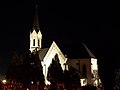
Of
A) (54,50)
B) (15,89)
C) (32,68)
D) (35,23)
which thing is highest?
(35,23)

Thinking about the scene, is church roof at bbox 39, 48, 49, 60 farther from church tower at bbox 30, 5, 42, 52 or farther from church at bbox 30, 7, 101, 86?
church tower at bbox 30, 5, 42, 52

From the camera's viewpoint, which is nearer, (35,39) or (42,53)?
(42,53)

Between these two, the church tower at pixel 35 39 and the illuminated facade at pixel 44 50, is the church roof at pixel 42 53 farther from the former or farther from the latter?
the church tower at pixel 35 39

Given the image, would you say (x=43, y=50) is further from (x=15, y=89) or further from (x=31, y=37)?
(x=15, y=89)

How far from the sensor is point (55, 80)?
Answer: 52.2 m

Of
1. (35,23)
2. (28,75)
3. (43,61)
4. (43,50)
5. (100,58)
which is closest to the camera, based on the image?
(100,58)

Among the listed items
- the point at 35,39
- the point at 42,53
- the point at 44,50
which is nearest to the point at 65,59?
the point at 44,50

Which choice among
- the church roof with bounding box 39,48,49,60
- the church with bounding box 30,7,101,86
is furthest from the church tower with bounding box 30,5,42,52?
the church roof with bounding box 39,48,49,60

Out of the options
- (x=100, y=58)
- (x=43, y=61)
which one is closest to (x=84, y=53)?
(x=43, y=61)

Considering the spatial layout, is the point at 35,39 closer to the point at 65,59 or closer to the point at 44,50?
the point at 44,50

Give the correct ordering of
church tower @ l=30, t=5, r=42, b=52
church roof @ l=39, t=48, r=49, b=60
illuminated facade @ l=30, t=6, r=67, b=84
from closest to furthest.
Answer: illuminated facade @ l=30, t=6, r=67, b=84 < church roof @ l=39, t=48, r=49, b=60 < church tower @ l=30, t=5, r=42, b=52

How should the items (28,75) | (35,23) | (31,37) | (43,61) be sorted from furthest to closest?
(35,23), (31,37), (43,61), (28,75)

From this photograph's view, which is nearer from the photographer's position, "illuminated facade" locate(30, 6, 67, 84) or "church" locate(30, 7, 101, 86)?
"illuminated facade" locate(30, 6, 67, 84)

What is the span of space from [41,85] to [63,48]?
121 feet
